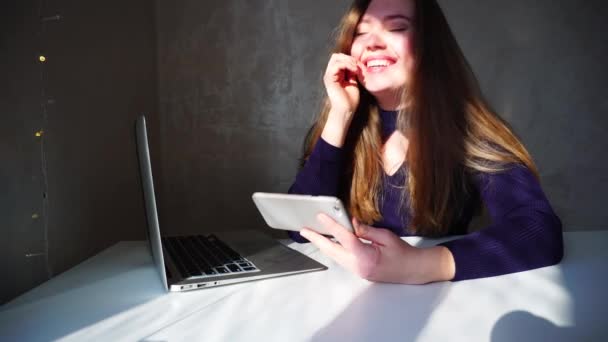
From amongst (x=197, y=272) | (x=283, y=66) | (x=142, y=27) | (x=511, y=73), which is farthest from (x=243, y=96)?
(x=197, y=272)

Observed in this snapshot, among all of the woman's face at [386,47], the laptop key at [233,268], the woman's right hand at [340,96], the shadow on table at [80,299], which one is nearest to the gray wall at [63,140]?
the shadow on table at [80,299]

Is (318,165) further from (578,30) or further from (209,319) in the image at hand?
(578,30)

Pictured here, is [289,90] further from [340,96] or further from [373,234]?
[373,234]

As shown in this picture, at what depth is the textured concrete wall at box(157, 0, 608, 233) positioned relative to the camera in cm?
213

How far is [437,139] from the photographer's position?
1094mm

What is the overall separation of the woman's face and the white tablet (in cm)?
60

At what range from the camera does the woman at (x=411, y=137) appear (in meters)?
1.02

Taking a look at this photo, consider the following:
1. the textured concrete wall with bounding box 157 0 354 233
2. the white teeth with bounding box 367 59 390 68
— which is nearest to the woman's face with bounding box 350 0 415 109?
the white teeth with bounding box 367 59 390 68

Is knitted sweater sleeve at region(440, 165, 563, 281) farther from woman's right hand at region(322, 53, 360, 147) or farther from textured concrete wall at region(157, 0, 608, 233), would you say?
textured concrete wall at region(157, 0, 608, 233)

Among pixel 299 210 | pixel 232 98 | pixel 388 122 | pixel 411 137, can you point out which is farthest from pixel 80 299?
pixel 232 98

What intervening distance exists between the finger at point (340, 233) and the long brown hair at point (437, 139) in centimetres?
50

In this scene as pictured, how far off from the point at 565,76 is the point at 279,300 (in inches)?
86.4

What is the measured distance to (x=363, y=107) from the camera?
1.36 m

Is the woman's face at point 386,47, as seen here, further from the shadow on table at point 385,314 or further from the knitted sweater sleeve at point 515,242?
the shadow on table at point 385,314
